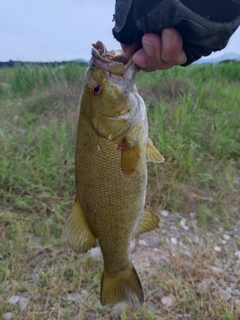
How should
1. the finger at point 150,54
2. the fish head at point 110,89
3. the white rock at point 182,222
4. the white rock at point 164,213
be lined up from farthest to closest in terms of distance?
the white rock at point 164,213, the white rock at point 182,222, the fish head at point 110,89, the finger at point 150,54

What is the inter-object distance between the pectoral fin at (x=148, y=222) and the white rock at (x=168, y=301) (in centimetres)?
100

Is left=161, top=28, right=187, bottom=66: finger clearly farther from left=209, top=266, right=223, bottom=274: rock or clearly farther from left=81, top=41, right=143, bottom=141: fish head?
left=209, top=266, right=223, bottom=274: rock

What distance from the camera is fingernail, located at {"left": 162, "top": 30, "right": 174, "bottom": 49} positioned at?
42.6 inches

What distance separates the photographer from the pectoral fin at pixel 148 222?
1.50 meters

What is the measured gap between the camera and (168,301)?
2.27 metres

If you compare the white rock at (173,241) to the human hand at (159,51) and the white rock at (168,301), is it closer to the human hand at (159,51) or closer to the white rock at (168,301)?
the white rock at (168,301)

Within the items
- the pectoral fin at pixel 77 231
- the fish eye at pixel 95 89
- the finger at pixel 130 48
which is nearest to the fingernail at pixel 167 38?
the finger at pixel 130 48

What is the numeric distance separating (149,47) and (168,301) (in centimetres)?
179

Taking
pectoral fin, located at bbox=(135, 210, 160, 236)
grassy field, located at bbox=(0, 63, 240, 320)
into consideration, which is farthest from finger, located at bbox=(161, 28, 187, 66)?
grassy field, located at bbox=(0, 63, 240, 320)

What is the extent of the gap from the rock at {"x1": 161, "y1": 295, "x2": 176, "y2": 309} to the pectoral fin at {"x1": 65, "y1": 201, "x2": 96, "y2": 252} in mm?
1138

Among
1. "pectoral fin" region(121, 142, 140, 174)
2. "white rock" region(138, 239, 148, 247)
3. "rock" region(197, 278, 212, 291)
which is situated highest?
"pectoral fin" region(121, 142, 140, 174)

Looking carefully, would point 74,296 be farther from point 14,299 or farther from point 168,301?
point 168,301

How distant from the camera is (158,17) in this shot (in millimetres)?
1031

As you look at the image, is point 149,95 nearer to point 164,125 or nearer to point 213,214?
point 164,125
